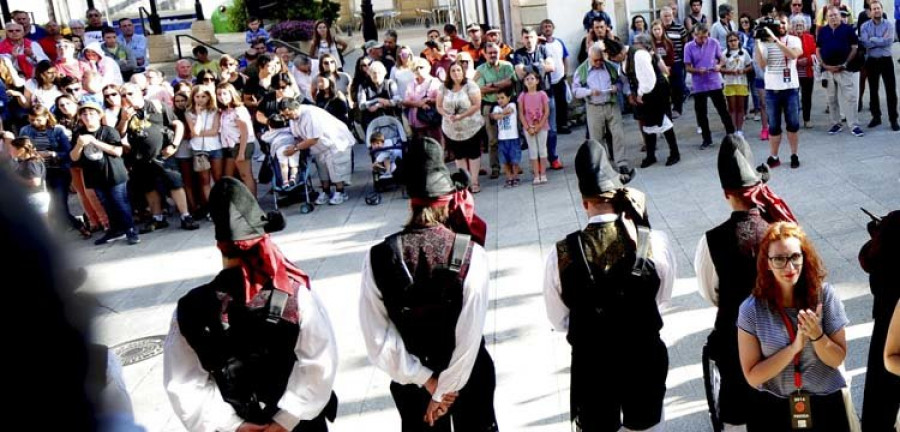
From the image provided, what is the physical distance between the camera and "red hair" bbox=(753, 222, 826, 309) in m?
4.09

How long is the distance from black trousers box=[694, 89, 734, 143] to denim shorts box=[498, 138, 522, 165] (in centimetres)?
263

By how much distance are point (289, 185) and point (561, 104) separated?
4.96 m

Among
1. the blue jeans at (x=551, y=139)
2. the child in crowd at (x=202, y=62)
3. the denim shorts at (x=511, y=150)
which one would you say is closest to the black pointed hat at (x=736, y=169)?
the denim shorts at (x=511, y=150)

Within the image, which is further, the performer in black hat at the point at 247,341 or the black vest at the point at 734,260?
the black vest at the point at 734,260

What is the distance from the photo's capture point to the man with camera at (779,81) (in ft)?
35.4

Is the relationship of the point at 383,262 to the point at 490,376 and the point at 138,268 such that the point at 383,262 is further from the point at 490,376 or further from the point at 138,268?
the point at 138,268

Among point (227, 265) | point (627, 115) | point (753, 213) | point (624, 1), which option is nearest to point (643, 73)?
point (627, 115)

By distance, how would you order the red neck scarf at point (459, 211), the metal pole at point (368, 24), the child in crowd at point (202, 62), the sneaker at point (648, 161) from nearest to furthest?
the red neck scarf at point (459, 211) → the sneaker at point (648, 161) → the child in crowd at point (202, 62) → the metal pole at point (368, 24)

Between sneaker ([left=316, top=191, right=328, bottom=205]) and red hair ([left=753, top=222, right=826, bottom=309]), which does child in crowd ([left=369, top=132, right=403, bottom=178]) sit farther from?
red hair ([left=753, top=222, right=826, bottom=309])

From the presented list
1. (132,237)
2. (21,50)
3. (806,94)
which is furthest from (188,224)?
(806,94)

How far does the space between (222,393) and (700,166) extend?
28.9ft

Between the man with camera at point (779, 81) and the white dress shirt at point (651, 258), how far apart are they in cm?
703

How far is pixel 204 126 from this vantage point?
11.4 metres

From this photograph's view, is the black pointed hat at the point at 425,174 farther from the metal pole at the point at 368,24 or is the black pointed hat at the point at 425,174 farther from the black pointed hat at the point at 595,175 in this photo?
the metal pole at the point at 368,24
